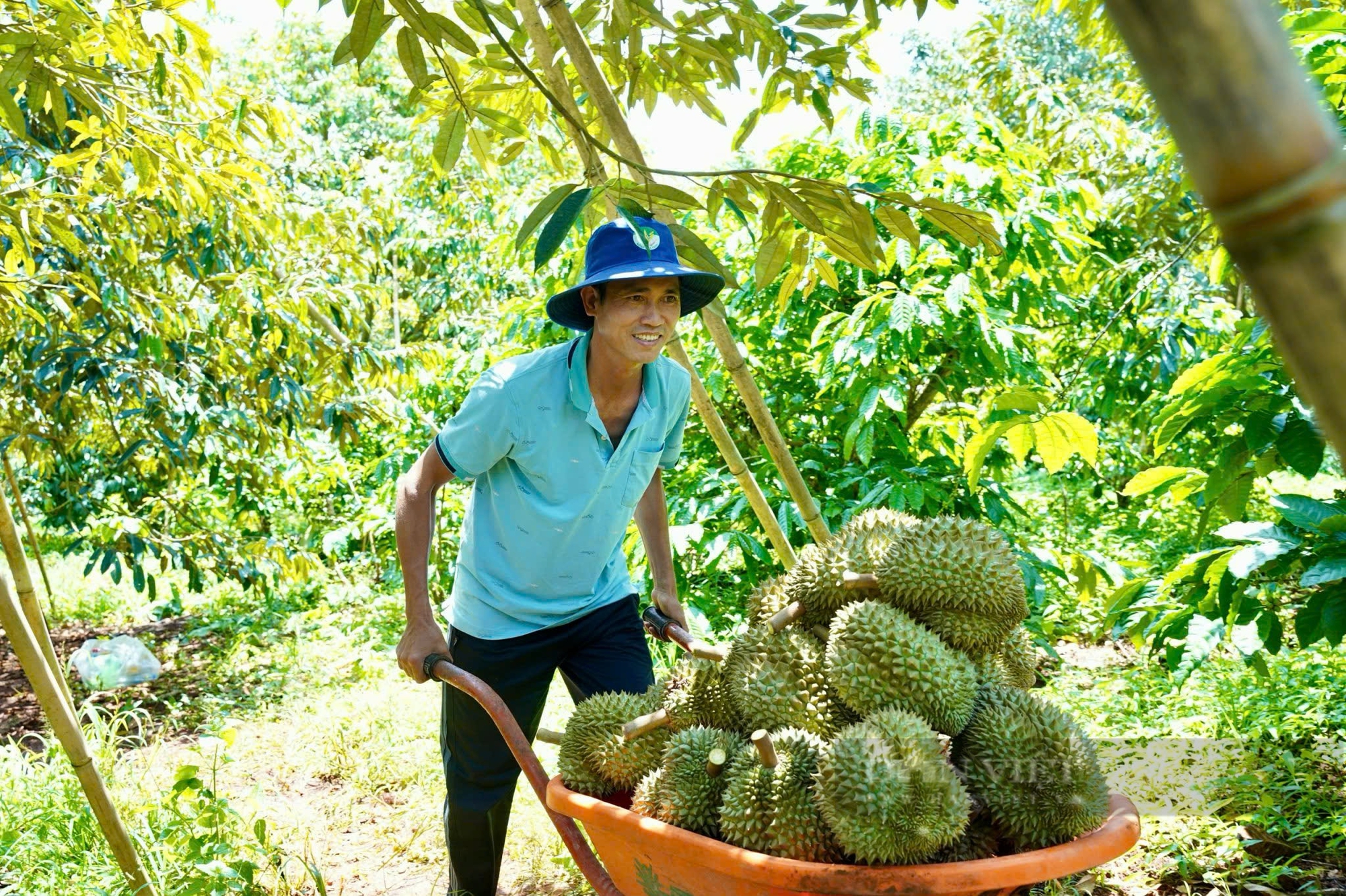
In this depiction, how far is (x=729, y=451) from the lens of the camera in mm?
2514

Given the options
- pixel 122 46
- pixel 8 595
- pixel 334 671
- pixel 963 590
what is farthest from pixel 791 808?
pixel 334 671

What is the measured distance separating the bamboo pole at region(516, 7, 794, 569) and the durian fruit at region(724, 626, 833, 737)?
719 millimetres

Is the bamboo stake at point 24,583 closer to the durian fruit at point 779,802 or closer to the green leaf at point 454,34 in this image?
the green leaf at point 454,34

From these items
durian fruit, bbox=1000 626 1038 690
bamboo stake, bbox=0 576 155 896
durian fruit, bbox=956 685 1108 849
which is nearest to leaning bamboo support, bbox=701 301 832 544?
durian fruit, bbox=1000 626 1038 690

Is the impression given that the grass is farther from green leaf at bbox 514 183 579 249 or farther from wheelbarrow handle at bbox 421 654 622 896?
green leaf at bbox 514 183 579 249

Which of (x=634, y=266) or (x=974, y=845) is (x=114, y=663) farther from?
(x=974, y=845)

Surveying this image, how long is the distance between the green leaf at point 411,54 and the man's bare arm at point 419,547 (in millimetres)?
870

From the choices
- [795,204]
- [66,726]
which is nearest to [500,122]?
[795,204]

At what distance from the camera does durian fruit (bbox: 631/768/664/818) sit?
1674mm

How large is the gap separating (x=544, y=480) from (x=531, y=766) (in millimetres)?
718

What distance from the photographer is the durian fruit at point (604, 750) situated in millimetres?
1813

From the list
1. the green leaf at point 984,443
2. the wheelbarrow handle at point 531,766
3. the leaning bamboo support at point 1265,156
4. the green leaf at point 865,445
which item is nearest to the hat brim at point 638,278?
the green leaf at point 984,443

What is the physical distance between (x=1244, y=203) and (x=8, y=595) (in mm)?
2318

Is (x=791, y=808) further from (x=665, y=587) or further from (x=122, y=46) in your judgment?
(x=122, y=46)
